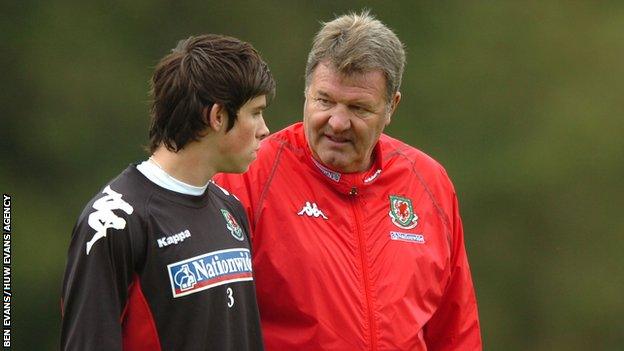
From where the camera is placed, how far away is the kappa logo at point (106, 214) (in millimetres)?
2736

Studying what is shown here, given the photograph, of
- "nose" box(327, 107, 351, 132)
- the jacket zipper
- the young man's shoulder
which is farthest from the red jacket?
the young man's shoulder

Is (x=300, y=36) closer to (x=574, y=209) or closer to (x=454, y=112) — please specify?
(x=454, y=112)

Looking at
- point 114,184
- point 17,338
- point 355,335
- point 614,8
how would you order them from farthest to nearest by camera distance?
1. point 614,8
2. point 17,338
3. point 355,335
4. point 114,184

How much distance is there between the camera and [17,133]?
343 inches

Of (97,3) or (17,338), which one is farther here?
(97,3)

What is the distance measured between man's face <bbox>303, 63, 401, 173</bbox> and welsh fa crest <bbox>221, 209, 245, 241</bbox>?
1.44ft

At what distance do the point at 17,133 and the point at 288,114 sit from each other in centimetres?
182

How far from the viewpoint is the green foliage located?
866cm

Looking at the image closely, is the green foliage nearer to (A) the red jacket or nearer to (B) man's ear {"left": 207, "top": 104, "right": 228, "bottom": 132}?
(A) the red jacket

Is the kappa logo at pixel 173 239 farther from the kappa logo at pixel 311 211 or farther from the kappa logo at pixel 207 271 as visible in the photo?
the kappa logo at pixel 311 211

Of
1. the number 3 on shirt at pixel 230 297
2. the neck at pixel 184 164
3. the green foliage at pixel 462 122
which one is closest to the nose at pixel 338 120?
the neck at pixel 184 164

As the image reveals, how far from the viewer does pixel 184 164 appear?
2945 millimetres

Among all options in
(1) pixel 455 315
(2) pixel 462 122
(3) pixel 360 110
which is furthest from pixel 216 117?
(2) pixel 462 122

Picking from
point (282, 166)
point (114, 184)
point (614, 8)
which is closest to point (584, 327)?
point (614, 8)
